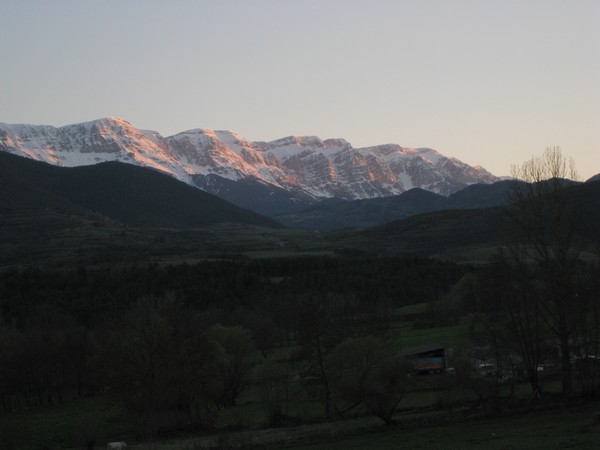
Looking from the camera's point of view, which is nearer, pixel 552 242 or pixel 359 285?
pixel 552 242

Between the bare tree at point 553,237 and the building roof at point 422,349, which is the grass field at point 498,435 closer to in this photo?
the bare tree at point 553,237

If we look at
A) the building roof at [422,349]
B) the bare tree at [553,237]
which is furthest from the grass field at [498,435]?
the building roof at [422,349]

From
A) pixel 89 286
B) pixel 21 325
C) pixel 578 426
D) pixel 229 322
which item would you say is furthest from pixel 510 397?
pixel 89 286

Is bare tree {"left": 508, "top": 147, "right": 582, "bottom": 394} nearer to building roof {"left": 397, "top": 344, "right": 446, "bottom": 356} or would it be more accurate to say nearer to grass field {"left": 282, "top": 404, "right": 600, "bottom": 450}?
grass field {"left": 282, "top": 404, "right": 600, "bottom": 450}

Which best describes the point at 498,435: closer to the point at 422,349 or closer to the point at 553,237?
the point at 553,237

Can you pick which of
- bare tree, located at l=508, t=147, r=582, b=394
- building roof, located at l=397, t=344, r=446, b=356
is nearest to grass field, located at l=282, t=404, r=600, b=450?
bare tree, located at l=508, t=147, r=582, b=394

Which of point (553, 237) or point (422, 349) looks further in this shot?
point (422, 349)

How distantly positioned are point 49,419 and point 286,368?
24061mm

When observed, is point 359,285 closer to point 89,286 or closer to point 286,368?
point 89,286

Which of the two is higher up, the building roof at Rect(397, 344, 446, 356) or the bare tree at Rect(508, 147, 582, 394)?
the bare tree at Rect(508, 147, 582, 394)

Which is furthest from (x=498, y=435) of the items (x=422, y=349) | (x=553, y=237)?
(x=422, y=349)

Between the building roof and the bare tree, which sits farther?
the building roof

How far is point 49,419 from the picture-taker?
7088cm

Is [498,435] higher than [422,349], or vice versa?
[498,435]
